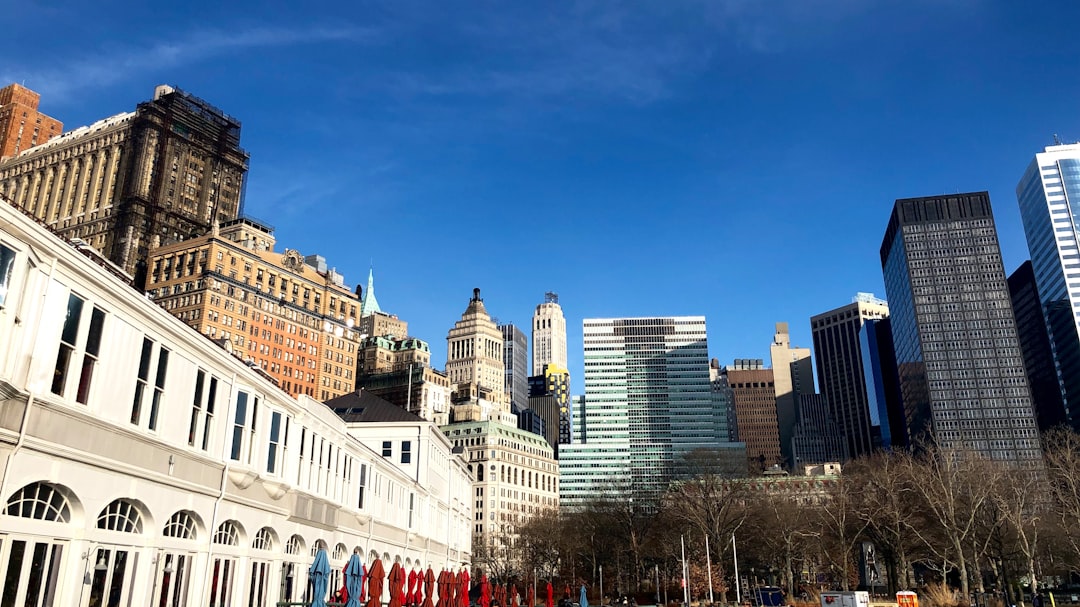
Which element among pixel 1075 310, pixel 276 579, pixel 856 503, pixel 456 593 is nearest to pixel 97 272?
pixel 276 579

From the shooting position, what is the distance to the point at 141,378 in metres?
21.5

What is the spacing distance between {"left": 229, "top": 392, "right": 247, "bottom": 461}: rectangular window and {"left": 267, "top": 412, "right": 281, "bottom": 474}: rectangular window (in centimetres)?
211

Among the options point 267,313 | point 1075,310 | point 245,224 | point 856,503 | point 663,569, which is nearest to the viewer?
point 856,503

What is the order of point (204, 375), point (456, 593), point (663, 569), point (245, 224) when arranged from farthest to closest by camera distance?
point (245, 224), point (663, 569), point (456, 593), point (204, 375)

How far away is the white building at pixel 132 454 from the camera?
55.0 ft

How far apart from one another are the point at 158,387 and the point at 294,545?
13024 mm

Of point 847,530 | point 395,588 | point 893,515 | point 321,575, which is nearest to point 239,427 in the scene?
point 321,575

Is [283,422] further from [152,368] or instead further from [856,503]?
[856,503]

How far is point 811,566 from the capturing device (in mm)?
98688

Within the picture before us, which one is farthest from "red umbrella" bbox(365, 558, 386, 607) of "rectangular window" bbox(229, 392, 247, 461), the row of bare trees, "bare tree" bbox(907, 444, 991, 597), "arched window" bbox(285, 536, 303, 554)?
"bare tree" bbox(907, 444, 991, 597)

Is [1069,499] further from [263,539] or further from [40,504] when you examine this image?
[40,504]

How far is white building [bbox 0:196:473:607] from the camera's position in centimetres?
1675

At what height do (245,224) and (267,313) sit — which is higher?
(245,224)

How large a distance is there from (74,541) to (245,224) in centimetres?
14585
